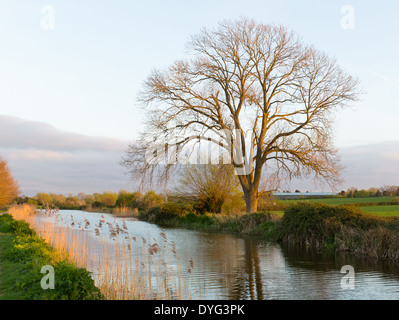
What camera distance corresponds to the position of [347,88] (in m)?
27.0

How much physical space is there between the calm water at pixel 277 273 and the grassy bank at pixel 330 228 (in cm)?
96

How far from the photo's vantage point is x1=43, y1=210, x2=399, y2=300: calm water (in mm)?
9016

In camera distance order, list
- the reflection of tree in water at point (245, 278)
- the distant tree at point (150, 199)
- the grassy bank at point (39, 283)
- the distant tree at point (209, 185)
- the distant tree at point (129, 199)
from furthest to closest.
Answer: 1. the distant tree at point (129, 199)
2. the distant tree at point (150, 199)
3. the distant tree at point (209, 185)
4. the reflection of tree in water at point (245, 278)
5. the grassy bank at point (39, 283)

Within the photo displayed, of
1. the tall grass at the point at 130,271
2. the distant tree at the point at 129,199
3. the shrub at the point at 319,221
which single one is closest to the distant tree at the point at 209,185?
the shrub at the point at 319,221

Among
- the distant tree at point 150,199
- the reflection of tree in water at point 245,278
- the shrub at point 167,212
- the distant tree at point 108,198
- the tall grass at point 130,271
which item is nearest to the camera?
the tall grass at point 130,271

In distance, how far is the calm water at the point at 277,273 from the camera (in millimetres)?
9016

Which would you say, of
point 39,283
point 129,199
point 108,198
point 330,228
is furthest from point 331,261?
point 108,198

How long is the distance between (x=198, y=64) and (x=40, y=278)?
21.3 m

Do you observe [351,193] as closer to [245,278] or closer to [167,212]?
[167,212]

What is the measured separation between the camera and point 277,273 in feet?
37.8

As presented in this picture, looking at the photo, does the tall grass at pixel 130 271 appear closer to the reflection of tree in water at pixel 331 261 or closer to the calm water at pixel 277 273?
the calm water at pixel 277 273

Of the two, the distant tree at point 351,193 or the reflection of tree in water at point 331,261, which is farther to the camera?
the distant tree at point 351,193

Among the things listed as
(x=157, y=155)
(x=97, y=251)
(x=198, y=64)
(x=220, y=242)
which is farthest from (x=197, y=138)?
(x=97, y=251)

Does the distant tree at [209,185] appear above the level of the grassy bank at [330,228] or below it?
above
